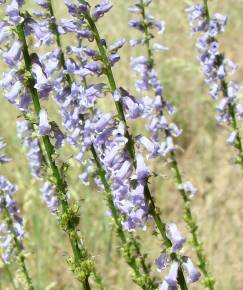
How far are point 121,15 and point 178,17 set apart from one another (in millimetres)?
1742

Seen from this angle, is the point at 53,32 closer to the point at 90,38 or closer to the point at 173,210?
the point at 90,38

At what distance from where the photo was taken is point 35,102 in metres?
4.63

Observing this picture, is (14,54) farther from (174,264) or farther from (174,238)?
(174,264)

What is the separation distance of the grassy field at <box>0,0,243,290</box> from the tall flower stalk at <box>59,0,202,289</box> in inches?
122

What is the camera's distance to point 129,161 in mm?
4176

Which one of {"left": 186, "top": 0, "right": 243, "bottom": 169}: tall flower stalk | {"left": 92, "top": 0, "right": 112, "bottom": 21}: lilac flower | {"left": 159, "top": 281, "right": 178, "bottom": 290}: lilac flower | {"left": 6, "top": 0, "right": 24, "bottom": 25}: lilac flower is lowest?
{"left": 159, "top": 281, "right": 178, "bottom": 290}: lilac flower

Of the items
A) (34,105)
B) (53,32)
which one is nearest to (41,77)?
(34,105)

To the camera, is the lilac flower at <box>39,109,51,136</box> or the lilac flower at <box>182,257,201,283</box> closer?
the lilac flower at <box>182,257,201,283</box>

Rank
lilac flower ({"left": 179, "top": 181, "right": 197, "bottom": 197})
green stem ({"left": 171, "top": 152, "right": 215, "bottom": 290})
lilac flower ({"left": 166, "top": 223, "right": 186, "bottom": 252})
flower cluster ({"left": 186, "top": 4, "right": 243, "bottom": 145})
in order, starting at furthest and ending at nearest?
lilac flower ({"left": 179, "top": 181, "right": 197, "bottom": 197}) < green stem ({"left": 171, "top": 152, "right": 215, "bottom": 290}) < flower cluster ({"left": 186, "top": 4, "right": 243, "bottom": 145}) < lilac flower ({"left": 166, "top": 223, "right": 186, "bottom": 252})

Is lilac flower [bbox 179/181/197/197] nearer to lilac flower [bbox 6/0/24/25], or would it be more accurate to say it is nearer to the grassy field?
the grassy field

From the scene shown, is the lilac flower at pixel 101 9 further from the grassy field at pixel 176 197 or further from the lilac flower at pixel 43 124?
the grassy field at pixel 176 197

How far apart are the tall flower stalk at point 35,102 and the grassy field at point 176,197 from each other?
2453 mm

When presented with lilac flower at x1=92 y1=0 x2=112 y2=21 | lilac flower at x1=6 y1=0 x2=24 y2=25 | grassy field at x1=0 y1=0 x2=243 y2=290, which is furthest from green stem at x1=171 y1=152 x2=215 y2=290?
lilac flower at x1=92 y1=0 x2=112 y2=21

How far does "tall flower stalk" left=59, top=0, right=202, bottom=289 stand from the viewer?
155 inches
